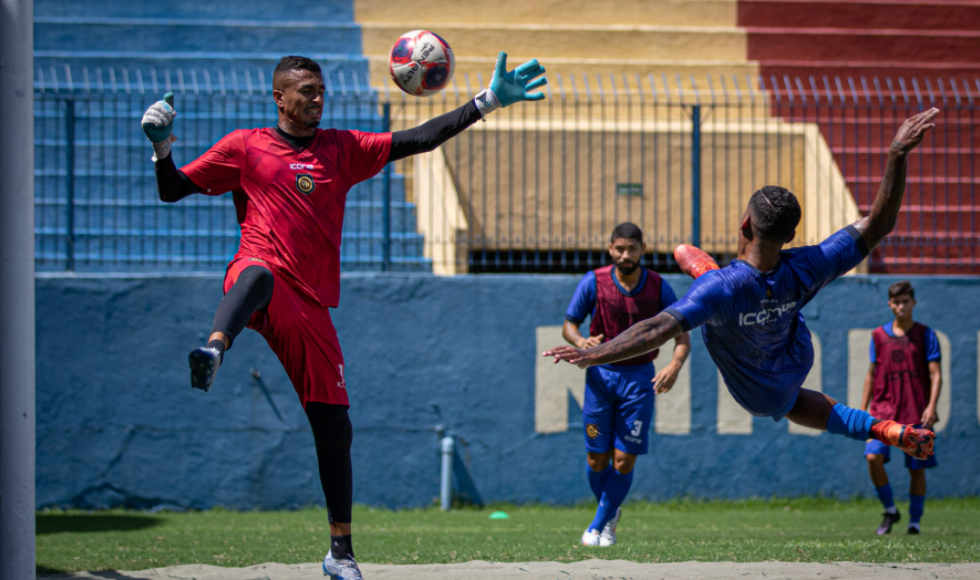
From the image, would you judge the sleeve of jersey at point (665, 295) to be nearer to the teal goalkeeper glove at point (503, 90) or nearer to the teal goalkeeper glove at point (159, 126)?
the teal goalkeeper glove at point (503, 90)

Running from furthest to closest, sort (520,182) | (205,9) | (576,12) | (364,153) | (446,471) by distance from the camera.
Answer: (576,12) < (205,9) < (520,182) < (446,471) < (364,153)

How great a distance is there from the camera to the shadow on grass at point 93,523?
316 inches

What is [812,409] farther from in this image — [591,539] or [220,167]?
[220,167]

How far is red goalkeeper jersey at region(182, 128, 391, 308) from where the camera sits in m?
4.18

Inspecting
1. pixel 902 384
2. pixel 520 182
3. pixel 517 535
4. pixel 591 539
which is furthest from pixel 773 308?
pixel 520 182

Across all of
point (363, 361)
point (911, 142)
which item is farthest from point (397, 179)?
point (911, 142)

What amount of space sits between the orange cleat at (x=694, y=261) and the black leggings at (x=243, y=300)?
2.00 m

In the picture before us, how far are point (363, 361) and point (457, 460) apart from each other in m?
1.39

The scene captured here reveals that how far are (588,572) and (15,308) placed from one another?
9.53 feet

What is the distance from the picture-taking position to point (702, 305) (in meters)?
4.01

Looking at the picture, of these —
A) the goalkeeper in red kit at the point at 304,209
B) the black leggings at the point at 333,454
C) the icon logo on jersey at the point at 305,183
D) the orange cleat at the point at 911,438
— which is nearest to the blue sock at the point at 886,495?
the orange cleat at the point at 911,438

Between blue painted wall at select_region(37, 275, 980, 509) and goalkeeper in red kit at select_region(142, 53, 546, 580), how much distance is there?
5105mm

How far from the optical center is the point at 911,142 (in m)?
3.96

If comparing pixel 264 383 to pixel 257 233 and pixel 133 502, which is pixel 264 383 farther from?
pixel 257 233
